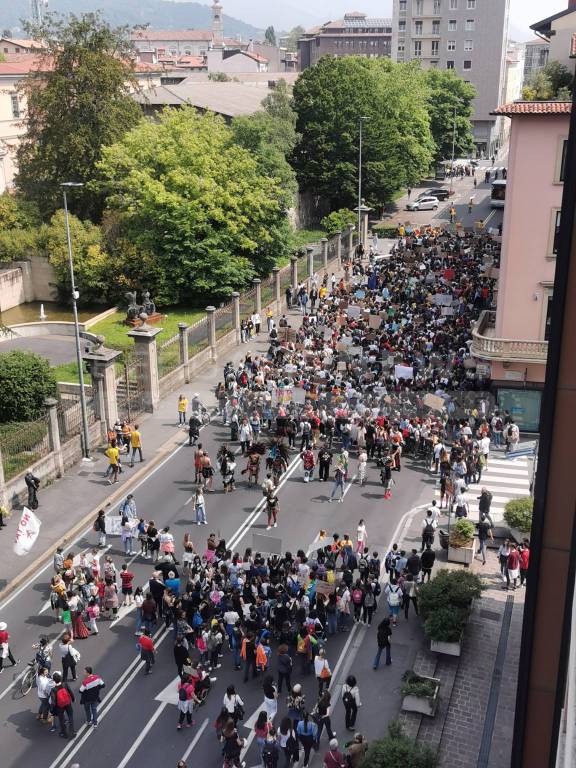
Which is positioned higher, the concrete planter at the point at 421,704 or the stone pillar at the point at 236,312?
the stone pillar at the point at 236,312

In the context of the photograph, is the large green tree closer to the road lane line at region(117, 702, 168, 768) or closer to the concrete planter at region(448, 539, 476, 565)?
the concrete planter at region(448, 539, 476, 565)

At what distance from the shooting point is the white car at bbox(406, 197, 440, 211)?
259ft

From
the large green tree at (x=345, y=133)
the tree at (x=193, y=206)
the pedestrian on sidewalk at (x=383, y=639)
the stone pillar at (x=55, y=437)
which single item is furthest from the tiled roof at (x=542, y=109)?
the large green tree at (x=345, y=133)

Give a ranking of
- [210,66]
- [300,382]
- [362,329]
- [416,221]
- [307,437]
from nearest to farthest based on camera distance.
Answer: [307,437]
[300,382]
[362,329]
[416,221]
[210,66]

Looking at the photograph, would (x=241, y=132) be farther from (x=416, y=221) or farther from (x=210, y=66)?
(x=210, y=66)

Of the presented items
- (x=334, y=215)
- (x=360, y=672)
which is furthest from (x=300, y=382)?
(x=334, y=215)

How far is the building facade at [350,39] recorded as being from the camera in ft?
602

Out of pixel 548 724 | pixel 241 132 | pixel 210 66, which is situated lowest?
pixel 548 724

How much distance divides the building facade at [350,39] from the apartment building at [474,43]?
61.2 m

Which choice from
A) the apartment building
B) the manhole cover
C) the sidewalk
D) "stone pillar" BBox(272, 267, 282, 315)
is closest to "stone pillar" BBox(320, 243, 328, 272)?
"stone pillar" BBox(272, 267, 282, 315)

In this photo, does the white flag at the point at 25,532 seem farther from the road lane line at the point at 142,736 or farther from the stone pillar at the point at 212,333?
the stone pillar at the point at 212,333

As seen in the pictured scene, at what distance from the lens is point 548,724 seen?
39.0 feet

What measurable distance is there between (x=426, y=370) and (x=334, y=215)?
105 ft

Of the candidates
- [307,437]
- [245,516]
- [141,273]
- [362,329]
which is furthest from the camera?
[141,273]
